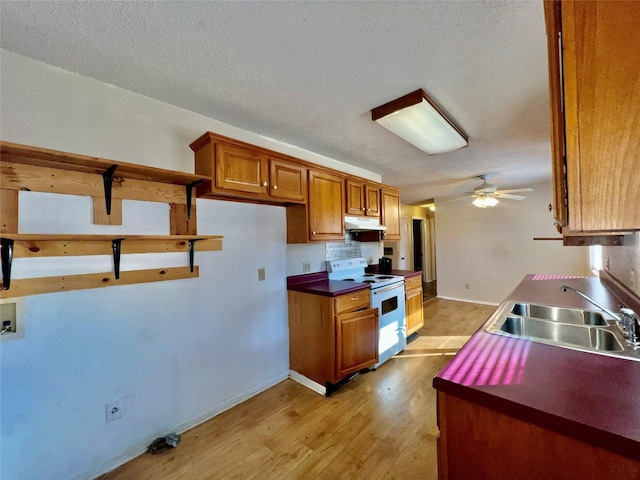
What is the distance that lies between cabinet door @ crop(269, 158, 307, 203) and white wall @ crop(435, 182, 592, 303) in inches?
178

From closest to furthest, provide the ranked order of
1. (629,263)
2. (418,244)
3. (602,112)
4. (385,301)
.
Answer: (602,112) → (629,263) → (385,301) → (418,244)

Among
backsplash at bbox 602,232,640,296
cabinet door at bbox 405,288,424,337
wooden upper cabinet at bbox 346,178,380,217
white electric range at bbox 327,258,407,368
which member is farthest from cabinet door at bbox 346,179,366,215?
backsplash at bbox 602,232,640,296

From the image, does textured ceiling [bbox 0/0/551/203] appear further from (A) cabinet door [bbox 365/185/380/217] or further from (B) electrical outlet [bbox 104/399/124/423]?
(B) electrical outlet [bbox 104/399/124/423]

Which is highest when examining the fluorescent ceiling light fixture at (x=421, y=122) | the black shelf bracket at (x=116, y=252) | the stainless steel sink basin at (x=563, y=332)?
the fluorescent ceiling light fixture at (x=421, y=122)

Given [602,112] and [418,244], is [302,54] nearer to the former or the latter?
[602,112]

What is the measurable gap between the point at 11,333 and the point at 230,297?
47.0 inches

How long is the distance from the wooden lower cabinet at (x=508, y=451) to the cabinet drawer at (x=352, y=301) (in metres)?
1.42

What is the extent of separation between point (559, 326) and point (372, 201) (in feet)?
7.05

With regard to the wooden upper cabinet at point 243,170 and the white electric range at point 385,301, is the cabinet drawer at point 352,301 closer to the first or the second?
the white electric range at point 385,301

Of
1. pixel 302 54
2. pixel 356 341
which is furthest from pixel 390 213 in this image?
pixel 302 54

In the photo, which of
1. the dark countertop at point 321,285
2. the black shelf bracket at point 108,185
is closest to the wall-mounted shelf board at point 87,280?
the black shelf bracket at point 108,185

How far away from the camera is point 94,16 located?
1167 millimetres

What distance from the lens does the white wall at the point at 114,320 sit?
1.41 meters

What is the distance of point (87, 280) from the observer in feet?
5.15
